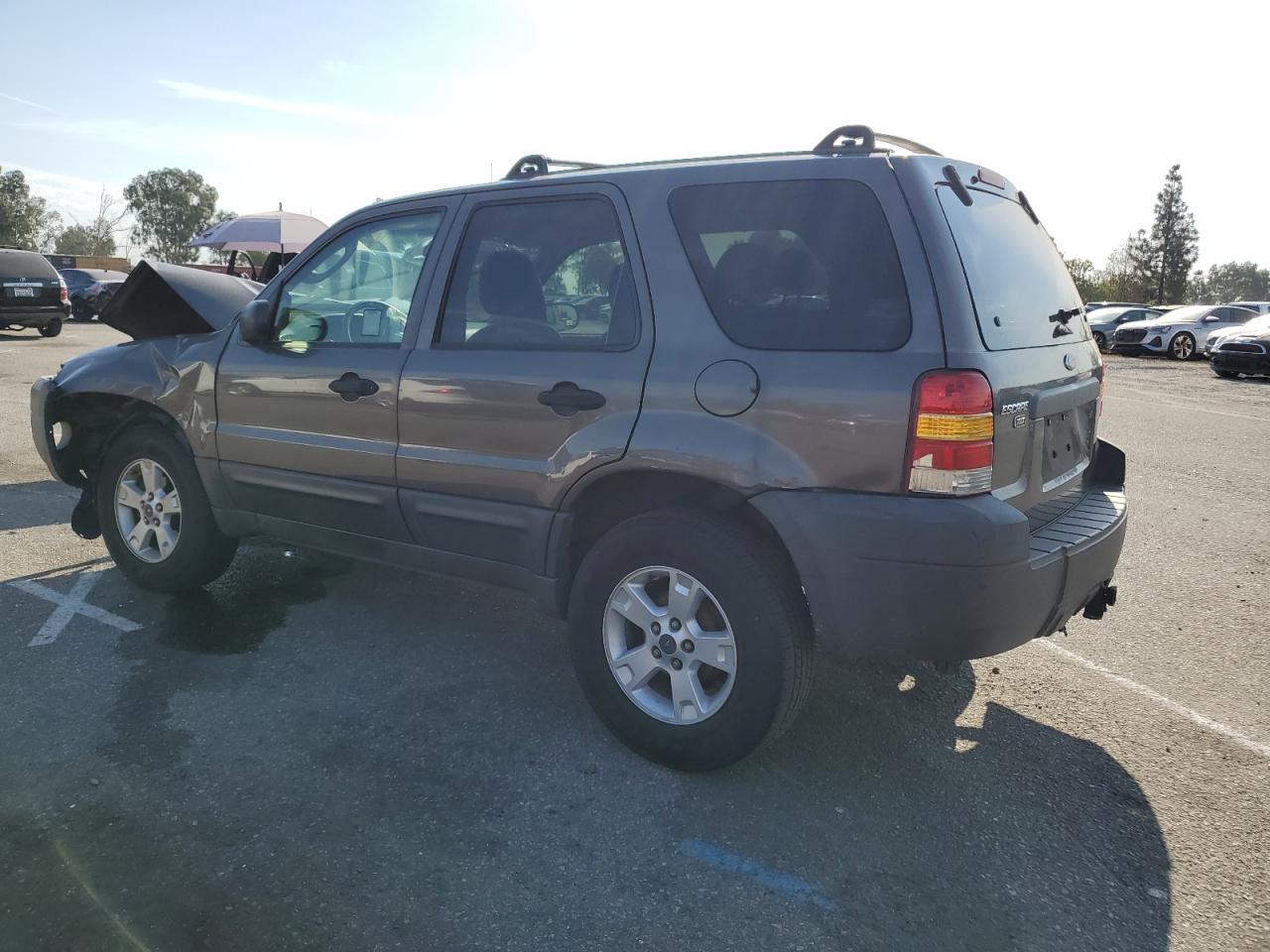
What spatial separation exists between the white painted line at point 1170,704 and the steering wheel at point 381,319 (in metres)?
3.18

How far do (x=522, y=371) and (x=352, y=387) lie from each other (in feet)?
2.81

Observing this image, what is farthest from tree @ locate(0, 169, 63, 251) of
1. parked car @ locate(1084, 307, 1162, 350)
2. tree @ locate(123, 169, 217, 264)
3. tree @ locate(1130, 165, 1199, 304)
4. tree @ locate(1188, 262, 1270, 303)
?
tree @ locate(1188, 262, 1270, 303)

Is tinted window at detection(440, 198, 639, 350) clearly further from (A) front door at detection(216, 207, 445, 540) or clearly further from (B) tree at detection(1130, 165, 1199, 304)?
(B) tree at detection(1130, 165, 1199, 304)

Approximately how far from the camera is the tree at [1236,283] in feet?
349

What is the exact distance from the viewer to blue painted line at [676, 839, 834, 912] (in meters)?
2.49

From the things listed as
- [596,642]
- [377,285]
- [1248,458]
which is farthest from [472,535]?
[1248,458]

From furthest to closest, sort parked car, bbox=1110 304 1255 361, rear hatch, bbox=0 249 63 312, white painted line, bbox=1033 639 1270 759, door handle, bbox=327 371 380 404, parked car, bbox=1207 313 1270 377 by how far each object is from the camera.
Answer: parked car, bbox=1110 304 1255 361
parked car, bbox=1207 313 1270 377
rear hatch, bbox=0 249 63 312
door handle, bbox=327 371 380 404
white painted line, bbox=1033 639 1270 759

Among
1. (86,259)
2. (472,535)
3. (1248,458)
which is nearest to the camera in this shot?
(472,535)

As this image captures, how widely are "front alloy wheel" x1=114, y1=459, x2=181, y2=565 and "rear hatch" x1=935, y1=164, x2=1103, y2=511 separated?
3679 mm

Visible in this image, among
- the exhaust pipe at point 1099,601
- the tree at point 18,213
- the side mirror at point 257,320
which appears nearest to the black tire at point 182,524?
the side mirror at point 257,320

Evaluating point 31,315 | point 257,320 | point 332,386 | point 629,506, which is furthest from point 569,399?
point 31,315

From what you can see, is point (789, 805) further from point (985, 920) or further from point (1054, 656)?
point (1054, 656)

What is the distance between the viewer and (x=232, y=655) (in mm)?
3965

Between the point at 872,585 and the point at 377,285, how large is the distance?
96.7 inches
